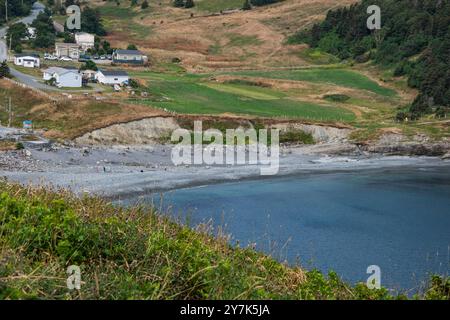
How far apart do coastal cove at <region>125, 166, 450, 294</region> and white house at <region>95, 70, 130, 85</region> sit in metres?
29.8

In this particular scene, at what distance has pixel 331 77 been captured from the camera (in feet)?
299

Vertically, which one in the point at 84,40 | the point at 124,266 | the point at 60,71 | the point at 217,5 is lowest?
the point at 124,266

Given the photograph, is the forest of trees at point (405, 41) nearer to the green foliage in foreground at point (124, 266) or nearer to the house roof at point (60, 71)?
the house roof at point (60, 71)

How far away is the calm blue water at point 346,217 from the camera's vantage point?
29781 mm

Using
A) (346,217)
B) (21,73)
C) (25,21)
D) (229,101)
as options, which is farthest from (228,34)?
(346,217)

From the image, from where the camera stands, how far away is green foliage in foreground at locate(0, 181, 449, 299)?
905cm

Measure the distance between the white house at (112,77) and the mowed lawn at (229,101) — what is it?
3194 millimetres

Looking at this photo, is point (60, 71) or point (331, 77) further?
point (331, 77)

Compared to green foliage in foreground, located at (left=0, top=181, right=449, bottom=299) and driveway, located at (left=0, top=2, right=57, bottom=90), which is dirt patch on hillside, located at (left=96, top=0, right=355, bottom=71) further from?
green foliage in foreground, located at (left=0, top=181, right=449, bottom=299)

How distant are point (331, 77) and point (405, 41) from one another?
13.8 metres

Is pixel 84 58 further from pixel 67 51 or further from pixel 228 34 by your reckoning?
pixel 228 34
